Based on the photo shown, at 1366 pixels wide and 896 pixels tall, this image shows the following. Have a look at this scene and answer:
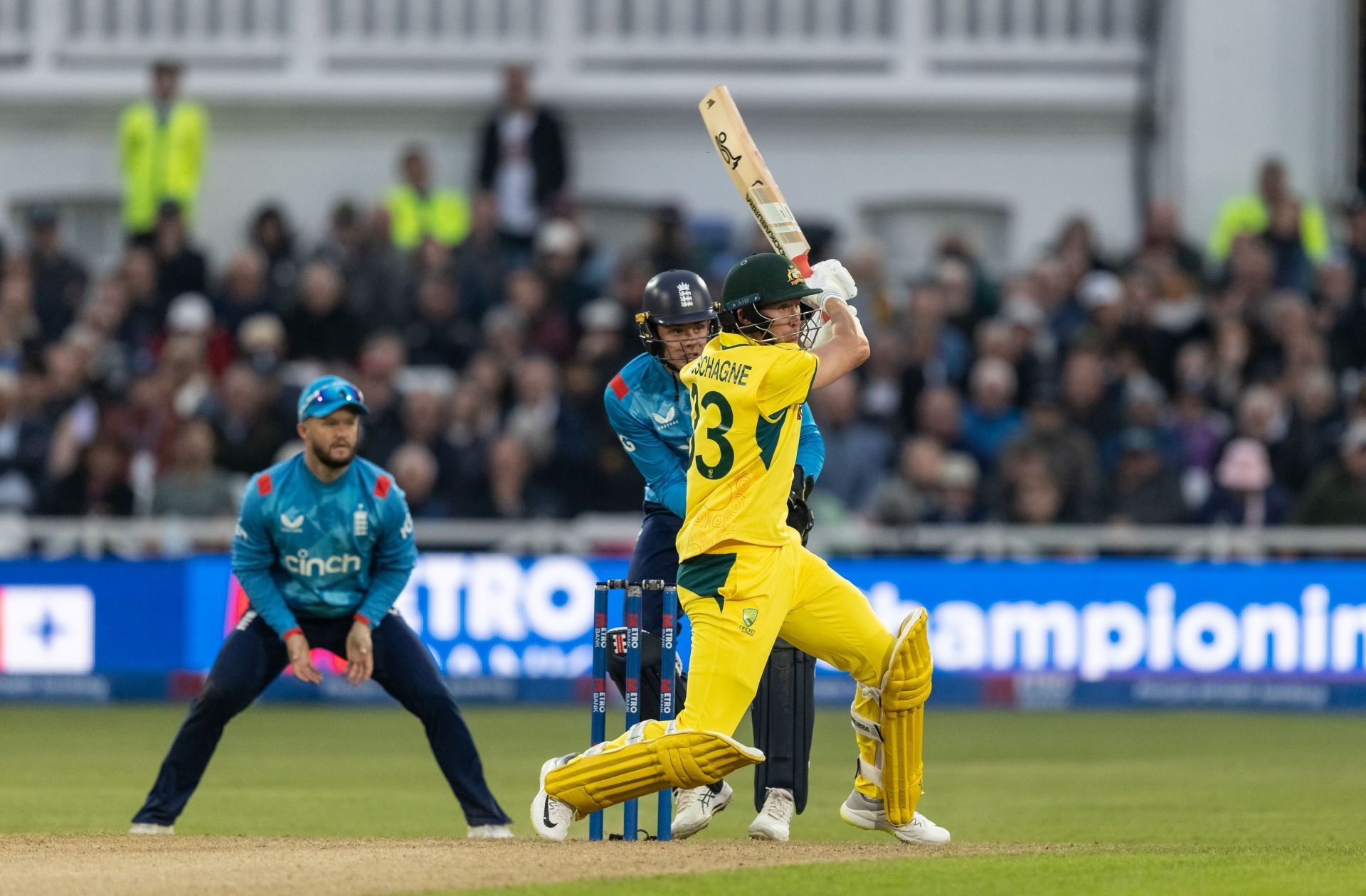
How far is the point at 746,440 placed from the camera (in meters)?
9.32

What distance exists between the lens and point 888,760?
974 cm

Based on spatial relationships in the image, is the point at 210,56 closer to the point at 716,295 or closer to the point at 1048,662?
A: the point at 716,295

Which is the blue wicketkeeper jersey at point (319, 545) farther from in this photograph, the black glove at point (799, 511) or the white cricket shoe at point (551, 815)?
the black glove at point (799, 511)

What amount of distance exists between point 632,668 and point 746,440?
1.20 meters

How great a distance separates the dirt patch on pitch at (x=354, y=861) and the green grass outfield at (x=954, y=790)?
1.09 ft

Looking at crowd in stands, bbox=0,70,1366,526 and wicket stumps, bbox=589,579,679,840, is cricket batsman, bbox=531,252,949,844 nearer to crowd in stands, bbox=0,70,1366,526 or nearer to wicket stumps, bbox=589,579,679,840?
wicket stumps, bbox=589,579,679,840

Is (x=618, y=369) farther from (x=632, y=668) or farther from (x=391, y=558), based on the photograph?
(x=632, y=668)

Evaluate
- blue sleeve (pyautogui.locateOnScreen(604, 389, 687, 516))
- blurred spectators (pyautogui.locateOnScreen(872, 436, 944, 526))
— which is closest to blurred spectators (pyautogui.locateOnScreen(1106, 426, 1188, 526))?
blurred spectators (pyautogui.locateOnScreen(872, 436, 944, 526))

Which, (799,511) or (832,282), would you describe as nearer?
(832,282)

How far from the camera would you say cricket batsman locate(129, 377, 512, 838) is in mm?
10875

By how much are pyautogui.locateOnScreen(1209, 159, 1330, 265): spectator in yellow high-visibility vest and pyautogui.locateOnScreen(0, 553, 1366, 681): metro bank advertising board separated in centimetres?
423

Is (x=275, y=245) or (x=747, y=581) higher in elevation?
(x=275, y=245)

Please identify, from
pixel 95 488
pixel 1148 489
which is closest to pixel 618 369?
pixel 95 488

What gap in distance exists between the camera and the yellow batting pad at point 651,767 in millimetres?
9203
